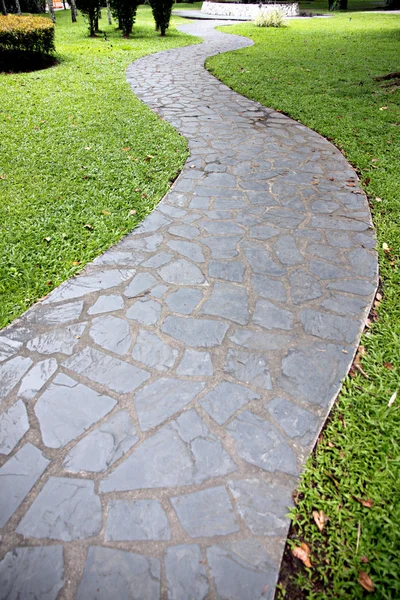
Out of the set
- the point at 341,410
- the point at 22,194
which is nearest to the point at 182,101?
the point at 22,194

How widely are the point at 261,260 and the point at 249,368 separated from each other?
1.26 meters

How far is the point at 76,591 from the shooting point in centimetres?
163

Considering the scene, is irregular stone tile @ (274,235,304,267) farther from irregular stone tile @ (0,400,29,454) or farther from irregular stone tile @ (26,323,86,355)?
irregular stone tile @ (0,400,29,454)

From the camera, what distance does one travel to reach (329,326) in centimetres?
287

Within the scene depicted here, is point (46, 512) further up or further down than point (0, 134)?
further down

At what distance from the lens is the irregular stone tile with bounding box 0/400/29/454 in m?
2.14

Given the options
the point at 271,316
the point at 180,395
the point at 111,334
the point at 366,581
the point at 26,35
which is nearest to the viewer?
the point at 366,581

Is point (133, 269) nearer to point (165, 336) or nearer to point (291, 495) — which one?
point (165, 336)

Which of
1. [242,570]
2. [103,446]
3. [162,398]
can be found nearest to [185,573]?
[242,570]

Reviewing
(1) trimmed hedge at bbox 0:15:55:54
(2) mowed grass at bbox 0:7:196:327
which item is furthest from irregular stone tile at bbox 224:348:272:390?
(1) trimmed hedge at bbox 0:15:55:54

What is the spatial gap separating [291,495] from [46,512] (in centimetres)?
117

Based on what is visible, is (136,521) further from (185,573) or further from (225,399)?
(225,399)

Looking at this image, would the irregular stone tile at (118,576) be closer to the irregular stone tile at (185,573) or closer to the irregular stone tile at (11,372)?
the irregular stone tile at (185,573)

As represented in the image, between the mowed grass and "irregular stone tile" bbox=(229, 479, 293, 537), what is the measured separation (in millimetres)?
2029
